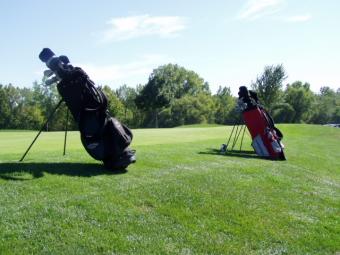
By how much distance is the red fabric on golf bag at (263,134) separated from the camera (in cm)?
1588

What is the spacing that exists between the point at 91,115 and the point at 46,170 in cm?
151

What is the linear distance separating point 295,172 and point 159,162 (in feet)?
14.3

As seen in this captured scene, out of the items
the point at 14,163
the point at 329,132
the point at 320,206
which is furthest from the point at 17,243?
the point at 329,132

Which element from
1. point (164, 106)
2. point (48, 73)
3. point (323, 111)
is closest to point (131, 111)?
point (164, 106)

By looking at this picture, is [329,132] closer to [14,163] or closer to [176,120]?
[14,163]

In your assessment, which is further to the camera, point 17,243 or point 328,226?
point 328,226

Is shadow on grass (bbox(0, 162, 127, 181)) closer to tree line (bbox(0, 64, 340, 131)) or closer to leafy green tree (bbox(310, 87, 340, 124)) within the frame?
tree line (bbox(0, 64, 340, 131))

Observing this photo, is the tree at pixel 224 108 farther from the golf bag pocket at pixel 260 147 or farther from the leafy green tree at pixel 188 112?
the golf bag pocket at pixel 260 147

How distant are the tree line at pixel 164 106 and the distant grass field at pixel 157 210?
65.8 metres

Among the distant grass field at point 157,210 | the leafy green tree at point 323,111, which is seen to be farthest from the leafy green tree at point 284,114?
the distant grass field at point 157,210

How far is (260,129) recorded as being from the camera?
16.3 m

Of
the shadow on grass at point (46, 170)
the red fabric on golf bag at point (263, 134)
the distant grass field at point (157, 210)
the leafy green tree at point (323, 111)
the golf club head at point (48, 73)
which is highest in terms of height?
the leafy green tree at point (323, 111)

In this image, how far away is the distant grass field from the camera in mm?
6258

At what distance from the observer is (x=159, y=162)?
37.1 feet
